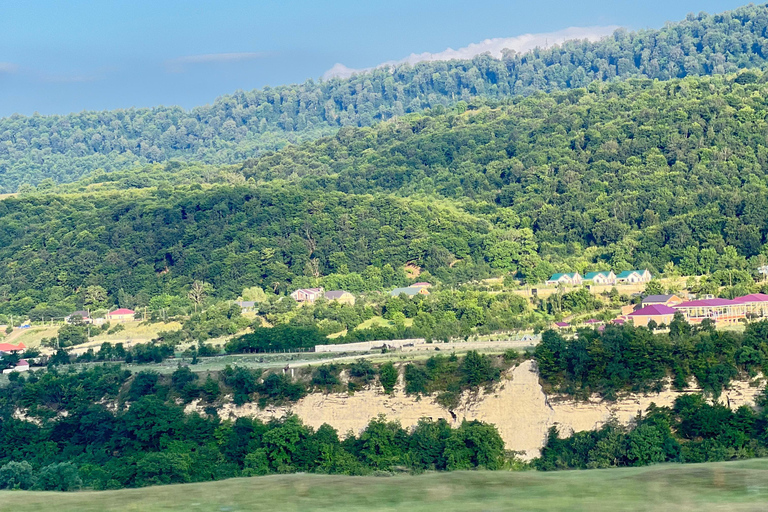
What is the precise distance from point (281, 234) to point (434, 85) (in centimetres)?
10773

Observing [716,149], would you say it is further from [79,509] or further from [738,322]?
[79,509]

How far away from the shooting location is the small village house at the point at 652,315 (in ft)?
111

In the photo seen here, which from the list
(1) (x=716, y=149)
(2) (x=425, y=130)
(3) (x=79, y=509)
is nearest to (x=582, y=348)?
(3) (x=79, y=509)

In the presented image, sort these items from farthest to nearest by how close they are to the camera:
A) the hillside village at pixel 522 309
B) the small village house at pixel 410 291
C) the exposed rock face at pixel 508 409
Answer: the small village house at pixel 410 291, the hillside village at pixel 522 309, the exposed rock face at pixel 508 409

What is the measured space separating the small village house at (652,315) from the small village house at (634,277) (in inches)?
367

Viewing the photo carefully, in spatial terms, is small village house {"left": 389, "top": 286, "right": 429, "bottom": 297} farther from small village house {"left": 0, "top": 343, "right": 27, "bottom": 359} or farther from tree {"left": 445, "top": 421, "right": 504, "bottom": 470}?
tree {"left": 445, "top": 421, "right": 504, "bottom": 470}

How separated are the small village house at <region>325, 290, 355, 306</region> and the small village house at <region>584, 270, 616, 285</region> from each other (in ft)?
35.4

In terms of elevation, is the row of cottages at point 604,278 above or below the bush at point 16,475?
above

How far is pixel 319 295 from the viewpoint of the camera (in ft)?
161

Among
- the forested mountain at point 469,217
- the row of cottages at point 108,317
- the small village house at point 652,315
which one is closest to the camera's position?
the small village house at point 652,315

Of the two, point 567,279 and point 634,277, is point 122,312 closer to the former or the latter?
point 567,279

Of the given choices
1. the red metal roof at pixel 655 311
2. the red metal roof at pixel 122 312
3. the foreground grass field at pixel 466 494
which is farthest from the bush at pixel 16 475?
the red metal roof at pixel 122 312

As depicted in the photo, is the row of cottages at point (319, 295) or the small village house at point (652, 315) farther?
the row of cottages at point (319, 295)

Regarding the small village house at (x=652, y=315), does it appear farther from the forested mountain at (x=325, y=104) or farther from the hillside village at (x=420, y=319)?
the forested mountain at (x=325, y=104)
